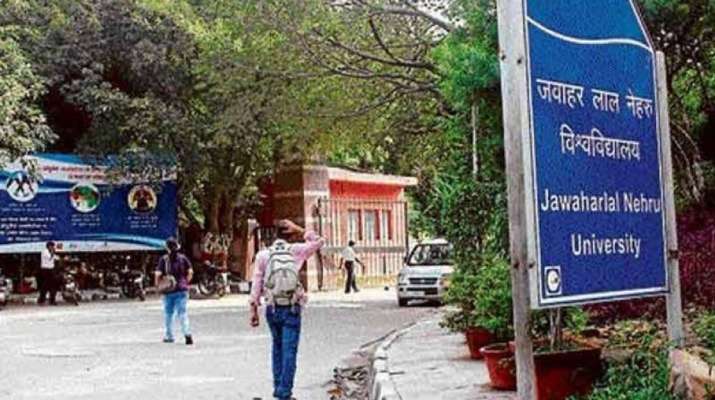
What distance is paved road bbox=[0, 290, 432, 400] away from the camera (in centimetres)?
1112

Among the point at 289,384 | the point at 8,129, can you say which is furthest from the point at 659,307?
the point at 8,129

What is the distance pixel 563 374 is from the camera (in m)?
6.84

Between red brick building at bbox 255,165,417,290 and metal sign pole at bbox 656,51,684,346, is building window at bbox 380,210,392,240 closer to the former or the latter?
red brick building at bbox 255,165,417,290

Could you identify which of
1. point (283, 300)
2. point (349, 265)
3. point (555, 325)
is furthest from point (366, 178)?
point (555, 325)

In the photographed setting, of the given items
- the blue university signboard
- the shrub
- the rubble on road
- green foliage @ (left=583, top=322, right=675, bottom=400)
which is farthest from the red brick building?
the blue university signboard

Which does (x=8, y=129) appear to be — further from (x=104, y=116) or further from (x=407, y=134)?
(x=407, y=134)

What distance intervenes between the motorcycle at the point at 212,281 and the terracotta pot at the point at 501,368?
2296 cm

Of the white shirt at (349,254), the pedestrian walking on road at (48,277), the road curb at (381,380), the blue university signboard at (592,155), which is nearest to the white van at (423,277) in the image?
the white shirt at (349,254)

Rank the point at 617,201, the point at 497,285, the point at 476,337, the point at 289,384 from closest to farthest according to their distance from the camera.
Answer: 1. the point at 617,201
2. the point at 289,384
3. the point at 497,285
4. the point at 476,337

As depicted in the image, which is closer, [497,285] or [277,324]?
[277,324]

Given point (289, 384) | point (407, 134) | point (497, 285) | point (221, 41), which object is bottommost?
point (289, 384)

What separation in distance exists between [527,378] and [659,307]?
248 inches

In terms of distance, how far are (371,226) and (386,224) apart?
3.16 ft

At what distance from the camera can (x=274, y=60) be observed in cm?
2086
